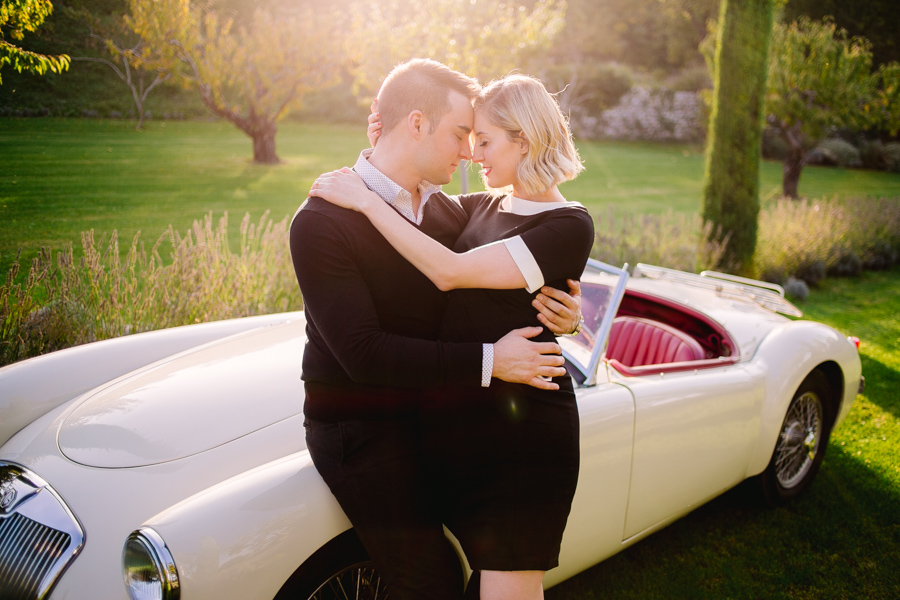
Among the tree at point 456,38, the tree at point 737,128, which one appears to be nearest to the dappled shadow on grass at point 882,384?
the tree at point 737,128

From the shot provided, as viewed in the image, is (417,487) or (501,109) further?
(501,109)

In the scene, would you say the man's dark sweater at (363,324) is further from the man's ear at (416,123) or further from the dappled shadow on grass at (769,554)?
the dappled shadow on grass at (769,554)

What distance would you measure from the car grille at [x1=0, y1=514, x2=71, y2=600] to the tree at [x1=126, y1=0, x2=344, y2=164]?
5.41 m

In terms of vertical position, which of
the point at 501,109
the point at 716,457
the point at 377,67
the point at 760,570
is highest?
the point at 377,67

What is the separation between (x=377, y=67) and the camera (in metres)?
8.42

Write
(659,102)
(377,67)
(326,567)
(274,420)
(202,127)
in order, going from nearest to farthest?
(326,567)
(274,420)
(202,127)
(377,67)
(659,102)

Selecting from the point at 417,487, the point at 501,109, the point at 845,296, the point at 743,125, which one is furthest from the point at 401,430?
the point at 845,296

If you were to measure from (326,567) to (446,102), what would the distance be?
1.58 metres

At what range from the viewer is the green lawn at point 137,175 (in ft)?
15.7

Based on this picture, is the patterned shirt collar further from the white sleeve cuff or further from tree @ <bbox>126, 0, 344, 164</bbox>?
tree @ <bbox>126, 0, 344, 164</bbox>

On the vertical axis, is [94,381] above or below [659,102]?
below

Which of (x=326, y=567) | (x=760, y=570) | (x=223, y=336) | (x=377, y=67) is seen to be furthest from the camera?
(x=377, y=67)

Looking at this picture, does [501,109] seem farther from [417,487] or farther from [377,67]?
[377,67]

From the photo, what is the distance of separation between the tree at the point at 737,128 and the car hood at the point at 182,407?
7.51 meters
